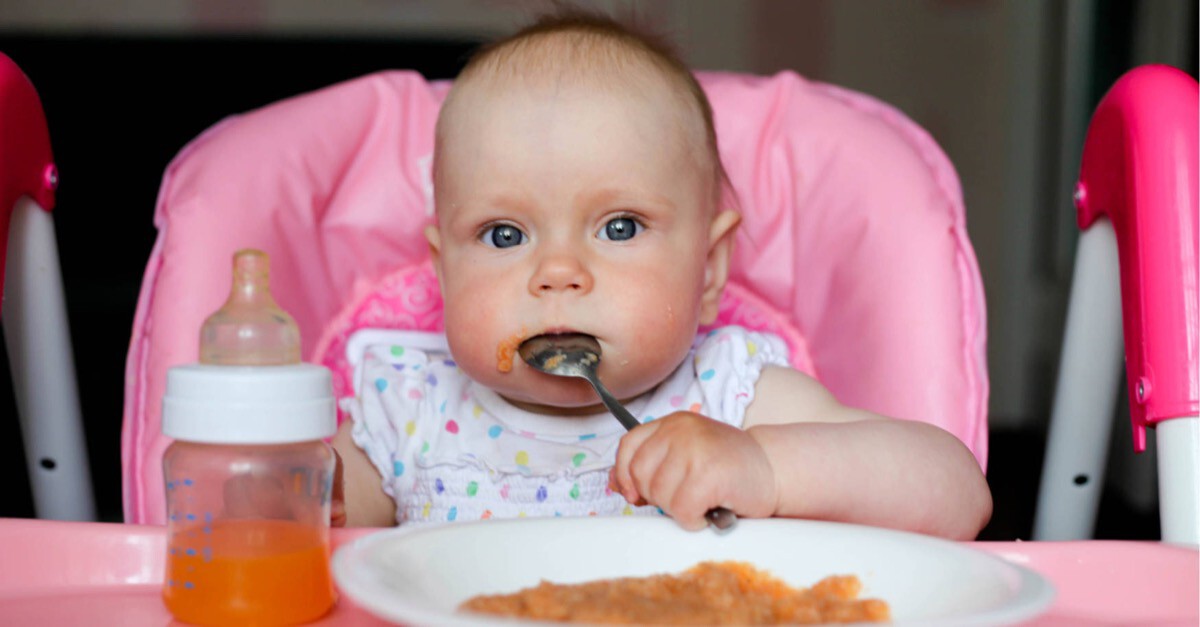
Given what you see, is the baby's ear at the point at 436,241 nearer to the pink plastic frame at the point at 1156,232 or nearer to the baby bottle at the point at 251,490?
the baby bottle at the point at 251,490

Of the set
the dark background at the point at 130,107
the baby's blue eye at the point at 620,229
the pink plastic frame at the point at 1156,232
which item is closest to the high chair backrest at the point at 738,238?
the pink plastic frame at the point at 1156,232

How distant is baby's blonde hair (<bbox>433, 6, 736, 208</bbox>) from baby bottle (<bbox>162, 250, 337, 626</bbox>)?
0.43 meters

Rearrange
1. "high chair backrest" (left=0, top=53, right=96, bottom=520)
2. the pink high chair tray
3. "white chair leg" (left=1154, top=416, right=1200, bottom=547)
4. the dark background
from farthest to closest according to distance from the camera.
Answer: the dark background < "high chair backrest" (left=0, top=53, right=96, bottom=520) < "white chair leg" (left=1154, top=416, right=1200, bottom=547) < the pink high chair tray

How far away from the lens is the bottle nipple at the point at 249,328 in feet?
1.98

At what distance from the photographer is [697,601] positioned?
58 centimetres

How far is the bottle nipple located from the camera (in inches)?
23.8

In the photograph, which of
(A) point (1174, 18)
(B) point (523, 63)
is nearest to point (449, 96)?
(B) point (523, 63)

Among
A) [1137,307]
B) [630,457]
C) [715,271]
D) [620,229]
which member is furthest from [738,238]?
[630,457]

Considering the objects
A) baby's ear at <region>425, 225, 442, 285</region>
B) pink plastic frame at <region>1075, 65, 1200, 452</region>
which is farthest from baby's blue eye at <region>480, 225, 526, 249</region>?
pink plastic frame at <region>1075, 65, 1200, 452</region>

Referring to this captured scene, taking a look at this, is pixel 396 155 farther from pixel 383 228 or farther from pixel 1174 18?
pixel 1174 18

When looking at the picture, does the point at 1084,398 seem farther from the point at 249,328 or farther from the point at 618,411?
the point at 249,328

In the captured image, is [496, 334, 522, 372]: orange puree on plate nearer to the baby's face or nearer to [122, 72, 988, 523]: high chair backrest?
the baby's face

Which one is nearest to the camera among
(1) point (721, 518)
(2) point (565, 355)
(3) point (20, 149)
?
(1) point (721, 518)

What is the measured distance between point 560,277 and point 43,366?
0.52 meters
